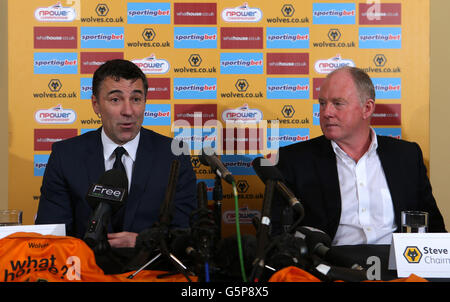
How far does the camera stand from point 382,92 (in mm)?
3336

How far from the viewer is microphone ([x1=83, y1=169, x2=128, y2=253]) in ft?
4.32

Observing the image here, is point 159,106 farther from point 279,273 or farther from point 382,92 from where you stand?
point 279,273

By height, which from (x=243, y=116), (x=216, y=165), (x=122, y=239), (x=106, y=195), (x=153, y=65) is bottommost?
(x=122, y=239)

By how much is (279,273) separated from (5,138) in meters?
3.22

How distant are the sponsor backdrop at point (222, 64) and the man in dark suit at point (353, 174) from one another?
2.81 ft

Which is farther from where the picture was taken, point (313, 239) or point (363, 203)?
point (363, 203)

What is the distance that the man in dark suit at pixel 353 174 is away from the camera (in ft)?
7.62

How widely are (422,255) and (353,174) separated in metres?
1.06

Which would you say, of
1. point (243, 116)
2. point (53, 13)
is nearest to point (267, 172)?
point (243, 116)

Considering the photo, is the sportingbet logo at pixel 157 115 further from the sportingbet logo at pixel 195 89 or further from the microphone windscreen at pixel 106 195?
the microphone windscreen at pixel 106 195

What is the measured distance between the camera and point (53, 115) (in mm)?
3316

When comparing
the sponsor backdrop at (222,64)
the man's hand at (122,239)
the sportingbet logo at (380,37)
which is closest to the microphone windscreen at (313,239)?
the man's hand at (122,239)

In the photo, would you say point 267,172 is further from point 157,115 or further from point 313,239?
point 157,115

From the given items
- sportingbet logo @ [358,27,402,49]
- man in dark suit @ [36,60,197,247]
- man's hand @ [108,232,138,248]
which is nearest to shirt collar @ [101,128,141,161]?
man in dark suit @ [36,60,197,247]
